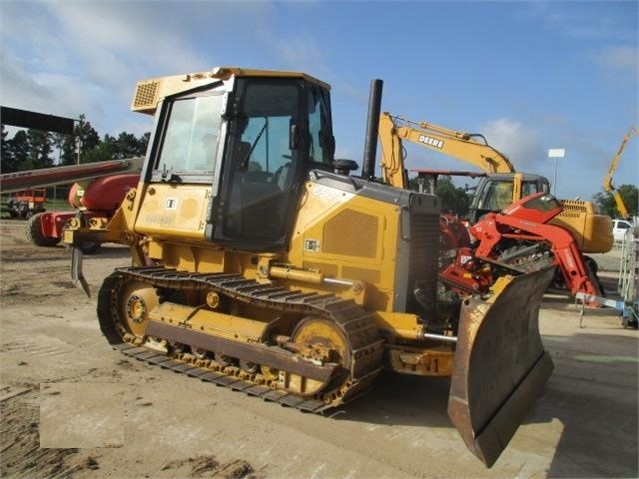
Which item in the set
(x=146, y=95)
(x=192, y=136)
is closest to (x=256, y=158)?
(x=192, y=136)

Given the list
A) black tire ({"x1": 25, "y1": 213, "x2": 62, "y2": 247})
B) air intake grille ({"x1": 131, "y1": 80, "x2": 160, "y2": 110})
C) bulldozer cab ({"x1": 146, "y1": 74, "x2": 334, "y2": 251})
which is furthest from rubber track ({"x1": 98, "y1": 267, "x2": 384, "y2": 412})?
black tire ({"x1": 25, "y1": 213, "x2": 62, "y2": 247})

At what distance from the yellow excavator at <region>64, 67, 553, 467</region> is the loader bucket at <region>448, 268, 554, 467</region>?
0.02m

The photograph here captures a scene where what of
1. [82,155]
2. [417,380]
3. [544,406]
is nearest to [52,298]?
[417,380]

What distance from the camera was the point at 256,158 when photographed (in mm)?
5680

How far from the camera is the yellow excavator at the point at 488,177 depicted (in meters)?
11.4

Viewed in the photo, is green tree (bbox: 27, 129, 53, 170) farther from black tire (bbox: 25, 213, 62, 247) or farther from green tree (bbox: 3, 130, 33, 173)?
black tire (bbox: 25, 213, 62, 247)

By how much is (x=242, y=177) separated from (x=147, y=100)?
178cm

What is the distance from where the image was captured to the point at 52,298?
9.49 meters

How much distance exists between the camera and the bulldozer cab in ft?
18.4

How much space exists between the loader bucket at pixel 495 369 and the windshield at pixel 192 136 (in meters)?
3.11

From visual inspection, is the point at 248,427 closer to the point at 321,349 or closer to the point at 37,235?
the point at 321,349

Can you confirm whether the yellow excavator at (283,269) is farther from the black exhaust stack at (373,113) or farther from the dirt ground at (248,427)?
the dirt ground at (248,427)

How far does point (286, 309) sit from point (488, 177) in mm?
9573

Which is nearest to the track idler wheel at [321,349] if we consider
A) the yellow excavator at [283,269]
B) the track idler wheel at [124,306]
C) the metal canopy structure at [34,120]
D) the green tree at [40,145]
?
the yellow excavator at [283,269]
